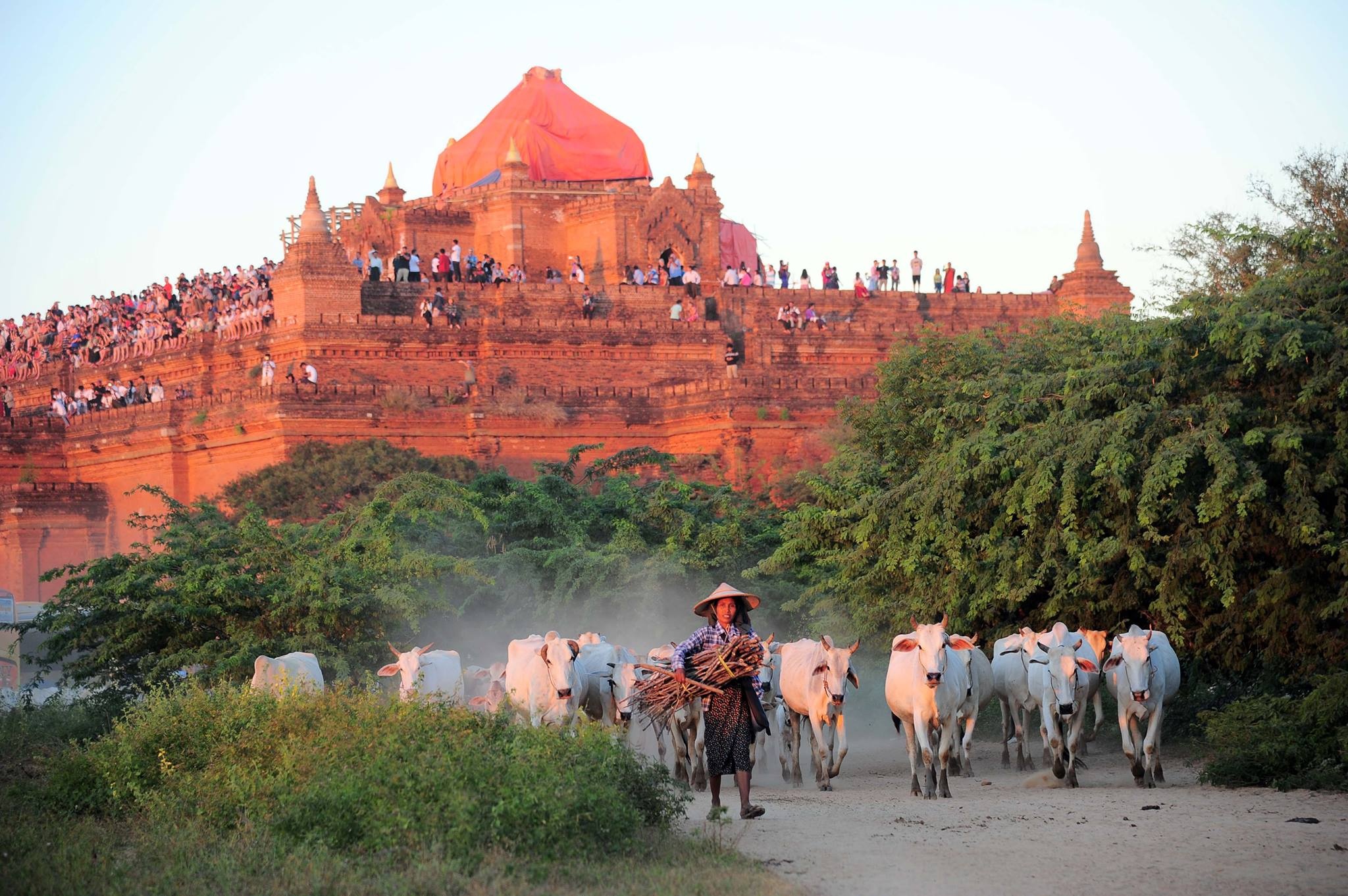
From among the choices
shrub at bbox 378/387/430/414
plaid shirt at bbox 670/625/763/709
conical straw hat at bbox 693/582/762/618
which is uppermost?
shrub at bbox 378/387/430/414

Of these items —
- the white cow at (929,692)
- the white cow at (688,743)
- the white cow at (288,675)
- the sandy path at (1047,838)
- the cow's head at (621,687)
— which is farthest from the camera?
the cow's head at (621,687)

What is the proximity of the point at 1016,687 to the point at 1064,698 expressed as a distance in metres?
2.65

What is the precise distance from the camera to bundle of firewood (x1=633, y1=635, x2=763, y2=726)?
43.6 feet

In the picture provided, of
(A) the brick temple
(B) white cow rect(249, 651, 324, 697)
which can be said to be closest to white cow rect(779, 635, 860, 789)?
(B) white cow rect(249, 651, 324, 697)

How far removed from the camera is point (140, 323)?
4616 cm

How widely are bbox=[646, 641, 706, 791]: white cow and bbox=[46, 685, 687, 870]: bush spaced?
1.78m

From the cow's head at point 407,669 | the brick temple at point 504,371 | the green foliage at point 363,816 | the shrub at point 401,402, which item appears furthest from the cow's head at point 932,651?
the shrub at point 401,402

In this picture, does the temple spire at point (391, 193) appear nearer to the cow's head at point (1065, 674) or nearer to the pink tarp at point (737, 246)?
the pink tarp at point (737, 246)

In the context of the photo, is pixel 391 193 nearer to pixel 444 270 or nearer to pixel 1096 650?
pixel 444 270

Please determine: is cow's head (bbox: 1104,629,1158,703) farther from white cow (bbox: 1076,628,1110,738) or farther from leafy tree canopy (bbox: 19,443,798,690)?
leafy tree canopy (bbox: 19,443,798,690)

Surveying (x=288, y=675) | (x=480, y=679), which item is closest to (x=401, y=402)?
(x=480, y=679)

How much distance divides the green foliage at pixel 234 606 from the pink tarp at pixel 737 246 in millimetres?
28474

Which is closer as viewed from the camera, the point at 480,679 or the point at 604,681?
the point at 604,681

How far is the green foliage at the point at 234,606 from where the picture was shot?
838 inches
